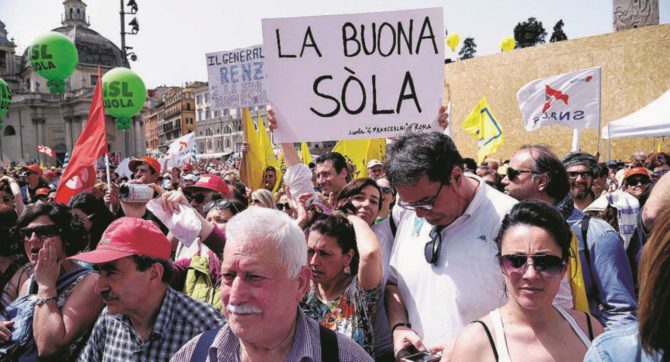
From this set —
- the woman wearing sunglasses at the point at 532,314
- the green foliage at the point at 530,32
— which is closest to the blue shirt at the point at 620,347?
the woman wearing sunglasses at the point at 532,314

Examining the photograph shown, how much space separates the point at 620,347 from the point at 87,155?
6180 millimetres

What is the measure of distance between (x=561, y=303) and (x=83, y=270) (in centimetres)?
246

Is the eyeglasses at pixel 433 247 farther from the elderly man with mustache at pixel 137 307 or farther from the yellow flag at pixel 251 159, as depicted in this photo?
the yellow flag at pixel 251 159

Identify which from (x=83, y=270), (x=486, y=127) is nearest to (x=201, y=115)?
(x=486, y=127)

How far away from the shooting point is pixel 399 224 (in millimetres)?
2908

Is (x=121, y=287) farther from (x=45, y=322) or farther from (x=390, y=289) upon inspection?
(x=390, y=289)

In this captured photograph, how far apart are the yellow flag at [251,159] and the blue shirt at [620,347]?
19.1 feet

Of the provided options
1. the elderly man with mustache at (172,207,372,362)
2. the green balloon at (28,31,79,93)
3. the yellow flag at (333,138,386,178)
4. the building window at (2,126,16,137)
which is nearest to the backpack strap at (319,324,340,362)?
the elderly man with mustache at (172,207,372,362)

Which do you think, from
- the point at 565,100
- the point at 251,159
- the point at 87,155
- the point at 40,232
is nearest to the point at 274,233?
the point at 40,232

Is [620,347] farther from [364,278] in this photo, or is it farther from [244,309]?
[364,278]

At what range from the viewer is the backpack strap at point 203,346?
1.90 meters

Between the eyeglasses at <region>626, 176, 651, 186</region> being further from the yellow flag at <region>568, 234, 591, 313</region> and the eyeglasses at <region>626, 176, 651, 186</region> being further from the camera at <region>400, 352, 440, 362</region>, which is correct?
the camera at <region>400, 352, 440, 362</region>

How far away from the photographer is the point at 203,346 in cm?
193

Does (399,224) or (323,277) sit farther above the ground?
(399,224)
